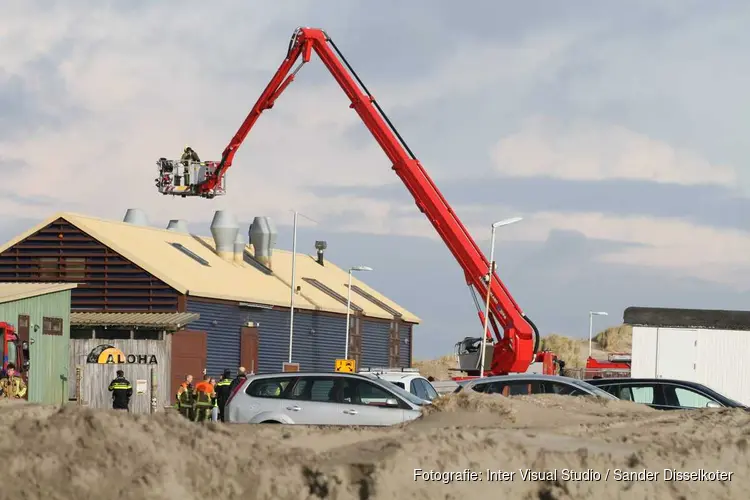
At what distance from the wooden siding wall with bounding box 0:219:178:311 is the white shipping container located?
16.7 m

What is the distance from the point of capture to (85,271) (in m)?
47.1

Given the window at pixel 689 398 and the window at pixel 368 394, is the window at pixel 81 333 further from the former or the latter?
the window at pixel 689 398

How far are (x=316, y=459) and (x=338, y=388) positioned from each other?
35.0 ft

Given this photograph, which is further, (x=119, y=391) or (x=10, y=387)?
(x=119, y=391)

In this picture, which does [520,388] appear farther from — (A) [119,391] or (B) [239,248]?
(B) [239,248]

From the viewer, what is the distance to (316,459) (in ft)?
34.6

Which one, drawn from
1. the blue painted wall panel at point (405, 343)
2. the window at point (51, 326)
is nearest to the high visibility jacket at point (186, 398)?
the window at point (51, 326)

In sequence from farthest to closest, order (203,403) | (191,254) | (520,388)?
(191,254) < (203,403) < (520,388)

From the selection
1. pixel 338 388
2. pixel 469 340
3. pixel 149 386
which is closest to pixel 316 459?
pixel 338 388

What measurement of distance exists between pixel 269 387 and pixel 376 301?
42.0 meters

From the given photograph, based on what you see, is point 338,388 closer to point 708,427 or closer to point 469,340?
point 708,427

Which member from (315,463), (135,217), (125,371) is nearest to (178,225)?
(135,217)

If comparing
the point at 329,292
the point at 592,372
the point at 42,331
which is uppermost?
the point at 329,292

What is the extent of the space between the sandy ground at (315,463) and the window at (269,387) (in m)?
9.86
